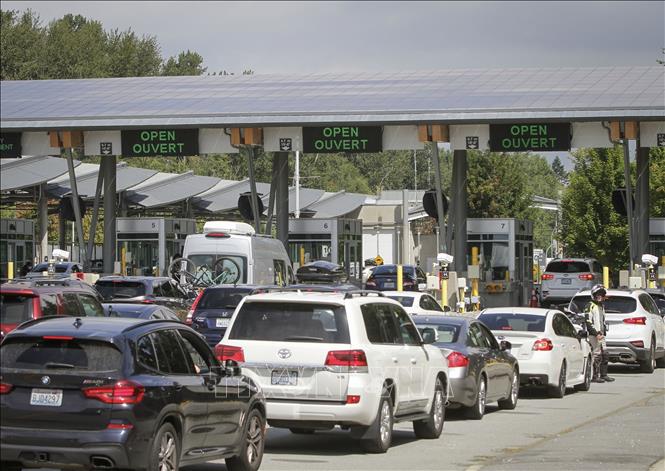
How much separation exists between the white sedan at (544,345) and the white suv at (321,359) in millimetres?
7507

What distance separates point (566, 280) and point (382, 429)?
3613 cm

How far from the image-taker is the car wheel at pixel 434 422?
55.0 ft

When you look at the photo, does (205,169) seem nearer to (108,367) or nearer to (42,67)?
(42,67)

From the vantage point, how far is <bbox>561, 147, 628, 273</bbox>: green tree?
74.8 m

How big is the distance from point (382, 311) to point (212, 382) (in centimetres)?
381

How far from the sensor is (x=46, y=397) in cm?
1091

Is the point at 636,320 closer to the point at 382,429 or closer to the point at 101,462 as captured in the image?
the point at 382,429

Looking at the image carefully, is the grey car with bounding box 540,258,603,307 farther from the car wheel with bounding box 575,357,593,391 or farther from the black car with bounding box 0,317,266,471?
Result: the black car with bounding box 0,317,266,471

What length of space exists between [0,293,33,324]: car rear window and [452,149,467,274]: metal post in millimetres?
28034

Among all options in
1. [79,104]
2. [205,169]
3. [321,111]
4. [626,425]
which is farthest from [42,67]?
[626,425]

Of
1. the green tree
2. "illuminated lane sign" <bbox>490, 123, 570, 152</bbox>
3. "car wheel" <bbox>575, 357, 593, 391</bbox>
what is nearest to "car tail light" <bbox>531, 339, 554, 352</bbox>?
"car wheel" <bbox>575, 357, 593, 391</bbox>

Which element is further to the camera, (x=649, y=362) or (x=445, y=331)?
(x=649, y=362)

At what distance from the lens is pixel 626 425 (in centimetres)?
1823

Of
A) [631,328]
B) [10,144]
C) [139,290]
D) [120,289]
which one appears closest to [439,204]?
[10,144]
